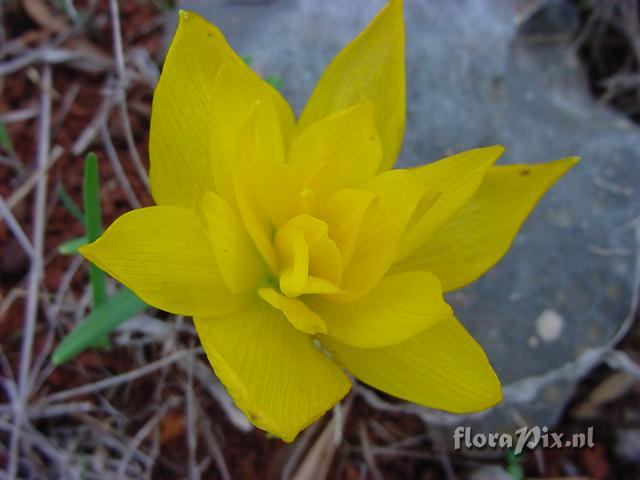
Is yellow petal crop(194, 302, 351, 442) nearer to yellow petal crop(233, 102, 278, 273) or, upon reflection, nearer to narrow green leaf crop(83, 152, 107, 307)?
yellow petal crop(233, 102, 278, 273)

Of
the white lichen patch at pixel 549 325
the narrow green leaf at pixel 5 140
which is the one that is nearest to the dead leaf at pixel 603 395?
the white lichen patch at pixel 549 325

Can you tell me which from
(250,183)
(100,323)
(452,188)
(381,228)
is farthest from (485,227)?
(100,323)

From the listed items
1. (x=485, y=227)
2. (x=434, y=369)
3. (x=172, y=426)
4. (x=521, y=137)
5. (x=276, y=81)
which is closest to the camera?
(x=434, y=369)

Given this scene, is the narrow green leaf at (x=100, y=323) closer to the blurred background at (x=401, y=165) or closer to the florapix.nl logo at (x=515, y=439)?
the blurred background at (x=401, y=165)

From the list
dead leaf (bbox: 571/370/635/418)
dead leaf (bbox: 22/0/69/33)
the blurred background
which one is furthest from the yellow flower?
dead leaf (bbox: 22/0/69/33)

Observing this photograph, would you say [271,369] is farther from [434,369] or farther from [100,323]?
[100,323]
